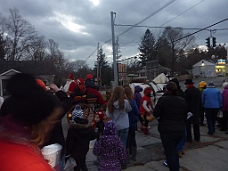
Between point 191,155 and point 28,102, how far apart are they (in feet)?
17.9

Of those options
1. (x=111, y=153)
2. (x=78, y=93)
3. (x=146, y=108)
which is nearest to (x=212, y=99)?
(x=146, y=108)

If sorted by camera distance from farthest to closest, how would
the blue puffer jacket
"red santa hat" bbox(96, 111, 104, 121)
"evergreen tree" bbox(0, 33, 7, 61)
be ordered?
"evergreen tree" bbox(0, 33, 7, 61) → the blue puffer jacket → "red santa hat" bbox(96, 111, 104, 121)

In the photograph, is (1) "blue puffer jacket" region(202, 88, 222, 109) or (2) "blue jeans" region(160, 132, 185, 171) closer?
(2) "blue jeans" region(160, 132, 185, 171)

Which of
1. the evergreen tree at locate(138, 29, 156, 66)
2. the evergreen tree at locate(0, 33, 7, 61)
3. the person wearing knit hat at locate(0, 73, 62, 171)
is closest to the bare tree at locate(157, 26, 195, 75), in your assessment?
the evergreen tree at locate(138, 29, 156, 66)

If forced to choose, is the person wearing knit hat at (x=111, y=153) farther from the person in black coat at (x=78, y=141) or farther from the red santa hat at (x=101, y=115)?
the red santa hat at (x=101, y=115)

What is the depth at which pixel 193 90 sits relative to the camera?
696 centimetres

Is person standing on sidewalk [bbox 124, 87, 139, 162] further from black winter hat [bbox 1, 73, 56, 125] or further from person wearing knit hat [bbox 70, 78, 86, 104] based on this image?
black winter hat [bbox 1, 73, 56, 125]

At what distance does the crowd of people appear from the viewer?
120 centimetres

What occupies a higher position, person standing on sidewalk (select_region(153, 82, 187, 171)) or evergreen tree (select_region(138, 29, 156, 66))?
evergreen tree (select_region(138, 29, 156, 66))

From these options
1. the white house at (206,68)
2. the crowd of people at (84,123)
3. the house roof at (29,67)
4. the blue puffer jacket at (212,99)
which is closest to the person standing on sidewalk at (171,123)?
the crowd of people at (84,123)

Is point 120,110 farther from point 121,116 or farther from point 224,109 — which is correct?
point 224,109

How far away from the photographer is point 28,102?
50.9 inches

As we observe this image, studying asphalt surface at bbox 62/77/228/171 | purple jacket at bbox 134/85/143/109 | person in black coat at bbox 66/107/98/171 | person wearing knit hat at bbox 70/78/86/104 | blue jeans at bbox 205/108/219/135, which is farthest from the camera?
person wearing knit hat at bbox 70/78/86/104

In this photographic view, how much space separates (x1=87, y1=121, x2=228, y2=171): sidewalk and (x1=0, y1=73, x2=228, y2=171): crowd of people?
24 centimetres
